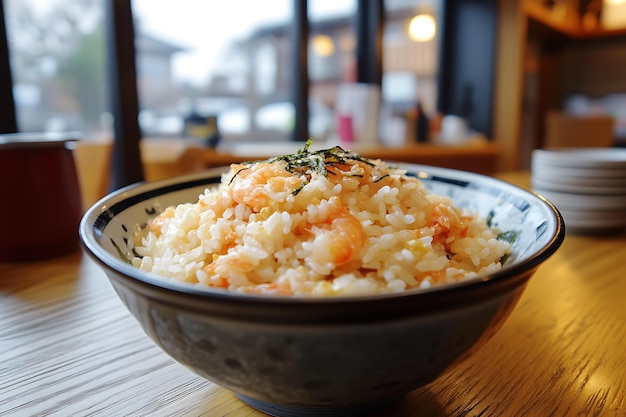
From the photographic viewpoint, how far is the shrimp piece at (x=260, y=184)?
69 cm

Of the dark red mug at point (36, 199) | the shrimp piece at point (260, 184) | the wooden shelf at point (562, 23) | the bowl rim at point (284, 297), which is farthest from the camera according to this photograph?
the wooden shelf at point (562, 23)

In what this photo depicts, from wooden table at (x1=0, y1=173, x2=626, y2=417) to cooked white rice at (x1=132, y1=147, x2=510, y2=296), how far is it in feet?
0.54

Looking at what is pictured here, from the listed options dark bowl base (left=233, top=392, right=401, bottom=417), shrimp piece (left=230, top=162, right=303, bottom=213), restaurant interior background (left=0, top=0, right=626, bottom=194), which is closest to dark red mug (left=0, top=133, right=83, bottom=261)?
shrimp piece (left=230, top=162, right=303, bottom=213)

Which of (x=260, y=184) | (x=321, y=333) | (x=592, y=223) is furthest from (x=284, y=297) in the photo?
(x=592, y=223)

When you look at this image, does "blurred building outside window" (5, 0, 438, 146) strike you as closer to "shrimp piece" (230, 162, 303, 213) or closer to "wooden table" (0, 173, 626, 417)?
"wooden table" (0, 173, 626, 417)

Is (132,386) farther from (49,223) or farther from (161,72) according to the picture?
(161,72)

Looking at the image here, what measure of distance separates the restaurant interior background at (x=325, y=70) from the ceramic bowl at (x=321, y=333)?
235 centimetres

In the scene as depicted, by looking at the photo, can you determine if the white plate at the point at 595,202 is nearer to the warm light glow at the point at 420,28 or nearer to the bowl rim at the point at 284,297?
the bowl rim at the point at 284,297

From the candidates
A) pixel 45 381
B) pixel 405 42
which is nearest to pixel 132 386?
pixel 45 381

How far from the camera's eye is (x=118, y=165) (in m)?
2.93

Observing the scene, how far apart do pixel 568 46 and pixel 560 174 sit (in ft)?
17.4

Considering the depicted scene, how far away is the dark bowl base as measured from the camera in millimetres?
554

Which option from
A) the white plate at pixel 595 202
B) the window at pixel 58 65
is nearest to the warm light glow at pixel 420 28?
the window at pixel 58 65

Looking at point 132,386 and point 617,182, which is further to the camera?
point 617,182
